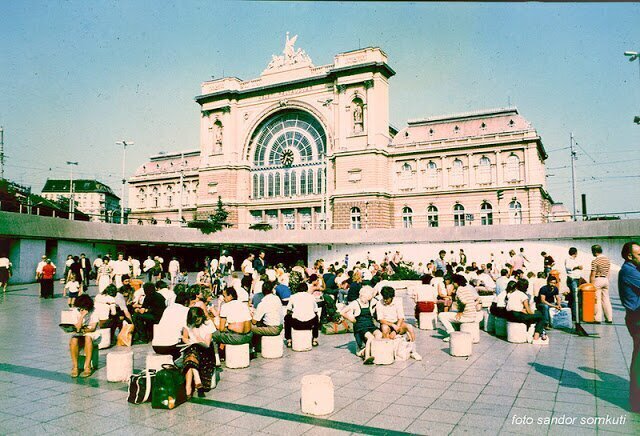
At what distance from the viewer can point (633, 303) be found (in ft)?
22.0

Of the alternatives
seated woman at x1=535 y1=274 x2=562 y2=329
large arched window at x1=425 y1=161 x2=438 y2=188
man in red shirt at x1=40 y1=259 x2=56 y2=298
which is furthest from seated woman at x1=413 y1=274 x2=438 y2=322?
large arched window at x1=425 y1=161 x2=438 y2=188

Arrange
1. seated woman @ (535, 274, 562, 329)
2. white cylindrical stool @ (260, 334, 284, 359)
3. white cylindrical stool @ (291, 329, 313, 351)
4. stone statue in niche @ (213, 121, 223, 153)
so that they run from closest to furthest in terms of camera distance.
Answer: white cylindrical stool @ (260, 334, 284, 359)
white cylindrical stool @ (291, 329, 313, 351)
seated woman @ (535, 274, 562, 329)
stone statue in niche @ (213, 121, 223, 153)

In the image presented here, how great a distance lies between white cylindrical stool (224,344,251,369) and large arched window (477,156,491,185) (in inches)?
1822

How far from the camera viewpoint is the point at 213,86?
205ft

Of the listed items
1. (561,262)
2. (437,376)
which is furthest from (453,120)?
(437,376)

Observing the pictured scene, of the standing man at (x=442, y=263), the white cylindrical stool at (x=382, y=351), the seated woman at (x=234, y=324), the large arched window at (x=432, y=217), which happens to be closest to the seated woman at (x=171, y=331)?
the seated woman at (x=234, y=324)

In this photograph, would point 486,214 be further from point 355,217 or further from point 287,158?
point 287,158

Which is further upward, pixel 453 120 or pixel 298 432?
pixel 453 120

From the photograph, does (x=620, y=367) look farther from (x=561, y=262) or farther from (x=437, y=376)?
(x=561, y=262)

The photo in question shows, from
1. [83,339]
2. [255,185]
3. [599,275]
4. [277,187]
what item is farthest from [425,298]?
[255,185]

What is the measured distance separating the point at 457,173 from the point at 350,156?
12118 mm

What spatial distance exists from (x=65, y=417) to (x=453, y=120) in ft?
178

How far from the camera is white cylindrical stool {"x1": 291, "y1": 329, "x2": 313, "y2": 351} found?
440 inches

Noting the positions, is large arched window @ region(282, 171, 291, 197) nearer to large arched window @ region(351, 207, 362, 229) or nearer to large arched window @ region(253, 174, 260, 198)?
large arched window @ region(253, 174, 260, 198)
